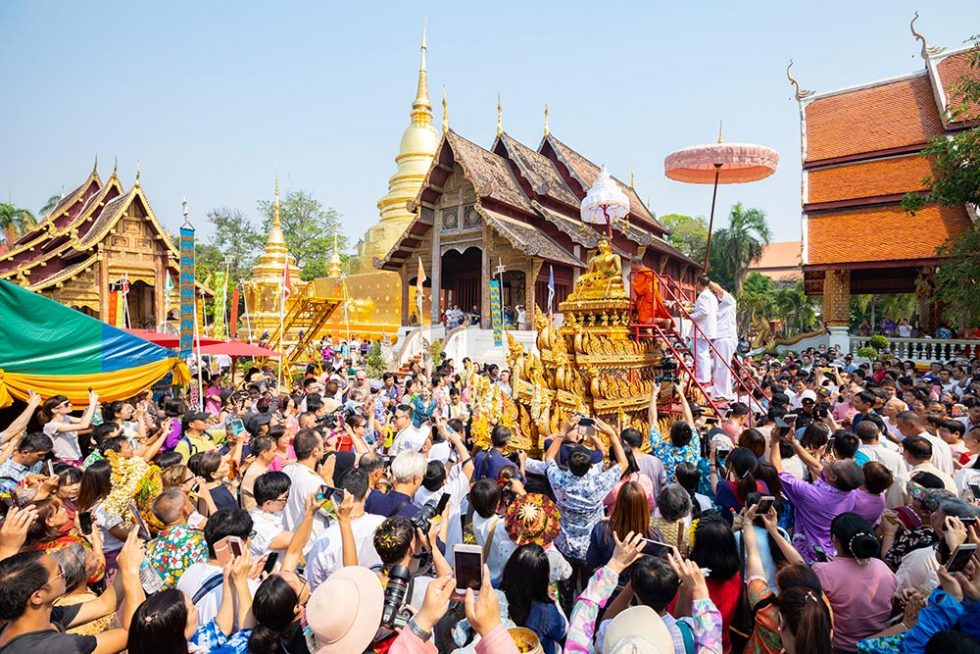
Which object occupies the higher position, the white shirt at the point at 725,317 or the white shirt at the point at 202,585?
the white shirt at the point at 725,317

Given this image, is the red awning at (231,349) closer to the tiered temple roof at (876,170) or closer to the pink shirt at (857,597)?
the pink shirt at (857,597)

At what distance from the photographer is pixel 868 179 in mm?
18734

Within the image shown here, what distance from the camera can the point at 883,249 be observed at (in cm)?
1644

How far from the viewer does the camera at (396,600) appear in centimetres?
221

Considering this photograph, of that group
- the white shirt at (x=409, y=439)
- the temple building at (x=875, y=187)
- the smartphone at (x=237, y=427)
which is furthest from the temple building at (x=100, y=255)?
the temple building at (x=875, y=187)

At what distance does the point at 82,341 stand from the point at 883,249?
20571 mm

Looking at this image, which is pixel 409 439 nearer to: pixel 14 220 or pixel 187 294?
pixel 187 294

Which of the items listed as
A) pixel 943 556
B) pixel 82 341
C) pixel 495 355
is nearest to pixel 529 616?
pixel 943 556

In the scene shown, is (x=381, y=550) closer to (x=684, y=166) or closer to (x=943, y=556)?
(x=943, y=556)

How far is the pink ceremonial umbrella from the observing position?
10234mm

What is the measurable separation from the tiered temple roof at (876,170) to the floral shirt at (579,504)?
1705 centimetres

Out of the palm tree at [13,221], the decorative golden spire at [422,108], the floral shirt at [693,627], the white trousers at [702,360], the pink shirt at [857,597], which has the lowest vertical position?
the pink shirt at [857,597]

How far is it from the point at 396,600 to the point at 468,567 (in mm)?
435

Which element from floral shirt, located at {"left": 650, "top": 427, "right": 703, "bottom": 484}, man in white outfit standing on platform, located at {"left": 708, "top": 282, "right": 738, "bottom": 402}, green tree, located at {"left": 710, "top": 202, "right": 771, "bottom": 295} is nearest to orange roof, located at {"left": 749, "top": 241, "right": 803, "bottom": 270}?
green tree, located at {"left": 710, "top": 202, "right": 771, "bottom": 295}
